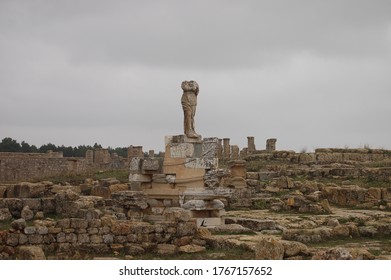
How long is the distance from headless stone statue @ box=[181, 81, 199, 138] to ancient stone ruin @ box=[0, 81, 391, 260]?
0.10 feet

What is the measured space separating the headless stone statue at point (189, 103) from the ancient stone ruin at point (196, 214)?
3cm

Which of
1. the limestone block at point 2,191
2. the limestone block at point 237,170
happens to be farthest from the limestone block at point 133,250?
the limestone block at point 237,170

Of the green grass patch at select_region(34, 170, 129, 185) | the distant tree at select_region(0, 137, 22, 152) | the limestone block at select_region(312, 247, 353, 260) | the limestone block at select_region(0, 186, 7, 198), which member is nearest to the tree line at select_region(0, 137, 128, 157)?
the distant tree at select_region(0, 137, 22, 152)

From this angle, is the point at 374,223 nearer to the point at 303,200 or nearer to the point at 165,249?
the point at 303,200

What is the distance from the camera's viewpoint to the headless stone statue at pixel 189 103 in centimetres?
1591

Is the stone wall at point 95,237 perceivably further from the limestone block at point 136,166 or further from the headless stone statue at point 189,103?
the limestone block at point 136,166

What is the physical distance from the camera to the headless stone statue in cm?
1591

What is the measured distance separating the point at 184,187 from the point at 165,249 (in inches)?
177

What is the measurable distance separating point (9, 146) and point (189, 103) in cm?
4548

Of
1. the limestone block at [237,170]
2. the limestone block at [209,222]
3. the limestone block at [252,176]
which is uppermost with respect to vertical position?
the limestone block at [237,170]

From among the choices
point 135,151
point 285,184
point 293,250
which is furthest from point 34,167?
point 293,250

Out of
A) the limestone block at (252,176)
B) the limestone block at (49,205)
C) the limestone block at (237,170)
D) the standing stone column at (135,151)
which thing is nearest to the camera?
the limestone block at (49,205)

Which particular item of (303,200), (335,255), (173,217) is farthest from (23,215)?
(303,200)

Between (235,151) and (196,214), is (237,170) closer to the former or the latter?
(196,214)
